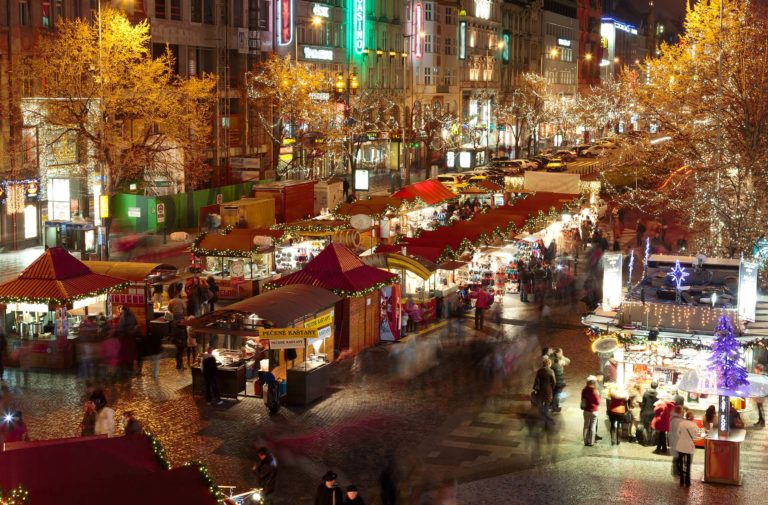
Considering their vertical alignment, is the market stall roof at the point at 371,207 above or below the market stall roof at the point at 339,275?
above

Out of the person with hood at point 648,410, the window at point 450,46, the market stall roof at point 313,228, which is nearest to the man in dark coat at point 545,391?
the person with hood at point 648,410

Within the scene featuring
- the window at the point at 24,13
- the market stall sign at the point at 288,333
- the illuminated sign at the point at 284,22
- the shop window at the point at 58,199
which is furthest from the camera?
the illuminated sign at the point at 284,22

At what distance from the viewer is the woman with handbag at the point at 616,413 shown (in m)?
21.4

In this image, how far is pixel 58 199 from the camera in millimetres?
45469

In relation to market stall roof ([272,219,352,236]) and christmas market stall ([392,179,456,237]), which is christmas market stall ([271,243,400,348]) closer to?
market stall roof ([272,219,352,236])

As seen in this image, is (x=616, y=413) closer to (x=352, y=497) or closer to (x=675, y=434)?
(x=675, y=434)

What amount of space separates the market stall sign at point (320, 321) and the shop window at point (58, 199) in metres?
21.6

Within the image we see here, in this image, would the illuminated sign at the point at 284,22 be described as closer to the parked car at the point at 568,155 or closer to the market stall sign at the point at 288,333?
the parked car at the point at 568,155

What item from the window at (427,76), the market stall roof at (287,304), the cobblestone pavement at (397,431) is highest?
the window at (427,76)

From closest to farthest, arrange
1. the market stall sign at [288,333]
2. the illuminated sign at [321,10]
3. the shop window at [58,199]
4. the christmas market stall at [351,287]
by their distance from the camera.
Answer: the market stall sign at [288,333] < the christmas market stall at [351,287] < the shop window at [58,199] < the illuminated sign at [321,10]

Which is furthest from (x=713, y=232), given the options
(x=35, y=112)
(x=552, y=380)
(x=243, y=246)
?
(x=35, y=112)

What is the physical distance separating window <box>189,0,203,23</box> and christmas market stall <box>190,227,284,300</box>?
87.8 ft

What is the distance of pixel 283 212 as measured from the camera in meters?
48.3

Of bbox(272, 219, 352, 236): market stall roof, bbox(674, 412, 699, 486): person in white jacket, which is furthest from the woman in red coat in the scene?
bbox(272, 219, 352, 236): market stall roof
